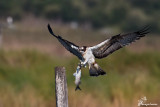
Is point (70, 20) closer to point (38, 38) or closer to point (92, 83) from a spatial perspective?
point (38, 38)

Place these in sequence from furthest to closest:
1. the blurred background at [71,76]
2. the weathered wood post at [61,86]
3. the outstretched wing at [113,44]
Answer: the blurred background at [71,76], the outstretched wing at [113,44], the weathered wood post at [61,86]

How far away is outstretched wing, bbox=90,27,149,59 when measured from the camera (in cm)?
594

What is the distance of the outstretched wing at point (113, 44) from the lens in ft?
19.5

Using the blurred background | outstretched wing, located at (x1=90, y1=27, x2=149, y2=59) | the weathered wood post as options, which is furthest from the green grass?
the weathered wood post

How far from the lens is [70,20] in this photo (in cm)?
3022

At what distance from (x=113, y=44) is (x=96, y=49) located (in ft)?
1.01

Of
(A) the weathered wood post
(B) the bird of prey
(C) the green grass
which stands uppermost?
(C) the green grass

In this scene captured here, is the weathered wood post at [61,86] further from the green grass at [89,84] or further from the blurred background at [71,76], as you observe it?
the green grass at [89,84]

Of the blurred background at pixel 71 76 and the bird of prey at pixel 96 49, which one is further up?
the blurred background at pixel 71 76

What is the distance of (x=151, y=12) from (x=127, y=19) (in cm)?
121

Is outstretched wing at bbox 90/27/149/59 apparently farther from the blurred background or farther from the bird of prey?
the blurred background

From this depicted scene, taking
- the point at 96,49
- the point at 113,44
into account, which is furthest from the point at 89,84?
the point at 96,49

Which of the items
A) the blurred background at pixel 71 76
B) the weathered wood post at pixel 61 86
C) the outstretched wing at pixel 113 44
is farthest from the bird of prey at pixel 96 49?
the blurred background at pixel 71 76

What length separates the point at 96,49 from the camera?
587cm
